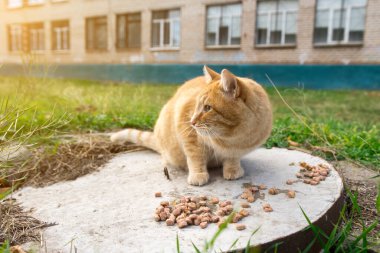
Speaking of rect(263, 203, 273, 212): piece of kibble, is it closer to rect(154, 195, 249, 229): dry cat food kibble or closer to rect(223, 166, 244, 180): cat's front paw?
rect(154, 195, 249, 229): dry cat food kibble

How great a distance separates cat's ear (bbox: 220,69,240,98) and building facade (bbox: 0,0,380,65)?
8.81 meters

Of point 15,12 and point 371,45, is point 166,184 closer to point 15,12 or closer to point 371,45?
point 371,45

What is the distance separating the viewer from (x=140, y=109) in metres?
4.87

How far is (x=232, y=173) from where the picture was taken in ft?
7.58

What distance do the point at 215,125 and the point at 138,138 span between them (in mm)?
1172

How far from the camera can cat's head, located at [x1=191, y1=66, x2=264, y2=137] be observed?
6.92ft

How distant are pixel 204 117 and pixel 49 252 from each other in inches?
43.0

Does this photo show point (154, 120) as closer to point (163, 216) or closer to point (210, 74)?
point (210, 74)

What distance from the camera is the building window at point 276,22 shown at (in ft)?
38.5

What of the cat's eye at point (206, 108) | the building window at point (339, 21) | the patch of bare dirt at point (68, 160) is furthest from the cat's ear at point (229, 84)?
the building window at point (339, 21)

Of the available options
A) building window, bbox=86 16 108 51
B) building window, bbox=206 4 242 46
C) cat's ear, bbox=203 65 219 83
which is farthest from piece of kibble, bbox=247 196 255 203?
building window, bbox=86 16 108 51

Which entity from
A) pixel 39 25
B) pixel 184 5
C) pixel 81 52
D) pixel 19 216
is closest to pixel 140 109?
pixel 19 216

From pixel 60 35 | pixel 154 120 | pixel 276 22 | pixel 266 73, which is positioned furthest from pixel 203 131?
pixel 60 35

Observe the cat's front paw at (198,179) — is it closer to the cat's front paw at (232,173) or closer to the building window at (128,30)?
the cat's front paw at (232,173)
